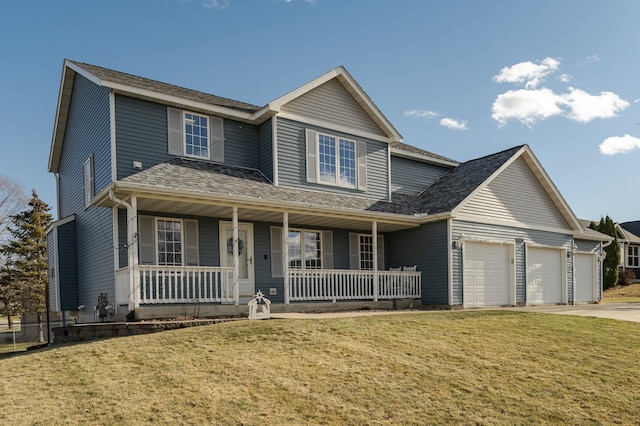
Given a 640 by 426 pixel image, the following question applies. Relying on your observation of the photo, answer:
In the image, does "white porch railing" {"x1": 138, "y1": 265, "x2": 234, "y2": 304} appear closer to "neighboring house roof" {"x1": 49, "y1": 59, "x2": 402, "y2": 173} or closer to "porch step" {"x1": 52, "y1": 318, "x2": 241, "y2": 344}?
"porch step" {"x1": 52, "y1": 318, "x2": 241, "y2": 344}

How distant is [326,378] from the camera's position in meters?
7.52

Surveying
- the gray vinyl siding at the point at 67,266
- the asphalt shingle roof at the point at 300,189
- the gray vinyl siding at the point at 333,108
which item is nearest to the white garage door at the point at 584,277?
the asphalt shingle roof at the point at 300,189

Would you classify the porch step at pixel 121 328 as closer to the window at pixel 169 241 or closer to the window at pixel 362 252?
the window at pixel 169 241

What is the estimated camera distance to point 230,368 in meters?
7.68

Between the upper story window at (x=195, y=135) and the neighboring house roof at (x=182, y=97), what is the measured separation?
28 cm

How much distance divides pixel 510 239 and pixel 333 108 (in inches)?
318

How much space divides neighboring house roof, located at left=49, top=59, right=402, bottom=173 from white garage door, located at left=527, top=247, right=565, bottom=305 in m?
7.19

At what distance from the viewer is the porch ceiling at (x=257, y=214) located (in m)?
13.1

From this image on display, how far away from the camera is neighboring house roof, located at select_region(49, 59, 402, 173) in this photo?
45.5 ft

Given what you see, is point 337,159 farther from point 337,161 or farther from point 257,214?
point 257,214

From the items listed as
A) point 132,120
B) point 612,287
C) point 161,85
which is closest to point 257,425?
point 132,120

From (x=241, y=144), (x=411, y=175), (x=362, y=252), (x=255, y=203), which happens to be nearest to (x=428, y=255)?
(x=362, y=252)

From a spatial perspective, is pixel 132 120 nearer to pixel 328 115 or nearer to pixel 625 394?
pixel 328 115

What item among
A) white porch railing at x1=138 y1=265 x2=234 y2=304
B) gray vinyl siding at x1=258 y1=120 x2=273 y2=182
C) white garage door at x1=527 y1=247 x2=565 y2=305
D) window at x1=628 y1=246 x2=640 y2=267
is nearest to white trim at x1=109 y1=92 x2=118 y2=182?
white porch railing at x1=138 y1=265 x2=234 y2=304
